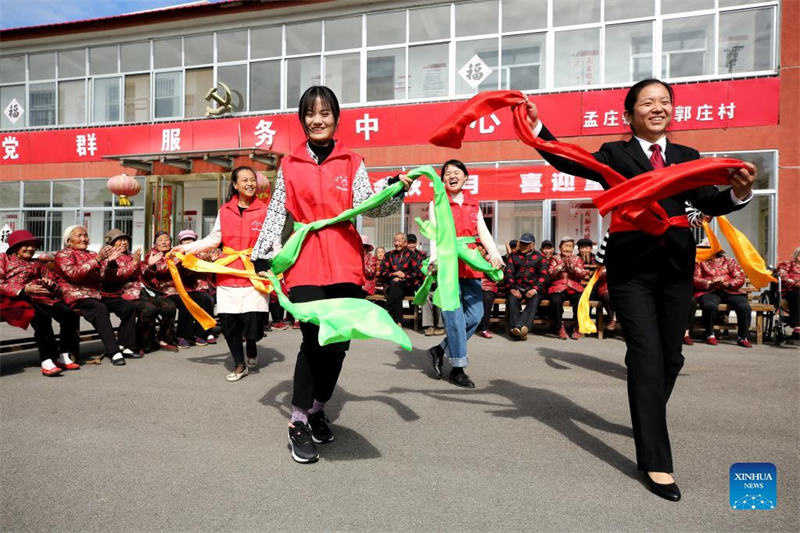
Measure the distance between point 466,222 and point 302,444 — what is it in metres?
3.10

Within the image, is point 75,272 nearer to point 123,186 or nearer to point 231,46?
point 123,186

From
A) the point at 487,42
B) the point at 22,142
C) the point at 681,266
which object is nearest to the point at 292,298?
the point at 681,266

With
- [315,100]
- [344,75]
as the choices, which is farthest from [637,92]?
[344,75]

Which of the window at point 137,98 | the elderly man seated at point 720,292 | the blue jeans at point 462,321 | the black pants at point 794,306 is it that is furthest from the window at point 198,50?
the black pants at point 794,306

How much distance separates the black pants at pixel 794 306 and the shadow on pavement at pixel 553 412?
5590mm

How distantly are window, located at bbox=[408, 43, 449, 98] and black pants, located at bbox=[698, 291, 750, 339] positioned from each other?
9.86 metres

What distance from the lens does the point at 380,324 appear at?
3.08 m

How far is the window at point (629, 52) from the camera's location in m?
14.5

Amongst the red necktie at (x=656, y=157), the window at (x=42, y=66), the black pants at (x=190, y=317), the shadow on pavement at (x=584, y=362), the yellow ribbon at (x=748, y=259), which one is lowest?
the shadow on pavement at (x=584, y=362)

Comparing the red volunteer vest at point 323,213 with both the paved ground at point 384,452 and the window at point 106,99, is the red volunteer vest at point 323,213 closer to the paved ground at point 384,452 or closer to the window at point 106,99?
the paved ground at point 384,452

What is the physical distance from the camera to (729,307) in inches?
340

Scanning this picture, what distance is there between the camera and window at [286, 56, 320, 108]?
1752cm

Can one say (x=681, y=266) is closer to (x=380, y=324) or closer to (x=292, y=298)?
(x=380, y=324)

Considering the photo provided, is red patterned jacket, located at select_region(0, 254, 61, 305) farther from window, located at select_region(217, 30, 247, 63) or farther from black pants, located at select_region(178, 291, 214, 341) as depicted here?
window, located at select_region(217, 30, 247, 63)
